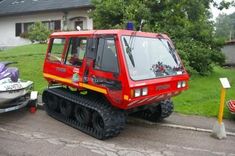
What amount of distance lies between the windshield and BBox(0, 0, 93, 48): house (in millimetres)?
17776

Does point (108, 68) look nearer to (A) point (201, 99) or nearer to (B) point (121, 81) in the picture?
(B) point (121, 81)

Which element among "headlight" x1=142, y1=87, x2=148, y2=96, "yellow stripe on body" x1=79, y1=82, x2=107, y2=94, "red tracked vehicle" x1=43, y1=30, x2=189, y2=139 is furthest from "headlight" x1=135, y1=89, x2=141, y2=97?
"yellow stripe on body" x1=79, y1=82, x2=107, y2=94

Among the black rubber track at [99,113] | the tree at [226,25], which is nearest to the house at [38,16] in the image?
the black rubber track at [99,113]

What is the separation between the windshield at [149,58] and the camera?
591 centimetres

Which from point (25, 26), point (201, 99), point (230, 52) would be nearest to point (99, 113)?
point (201, 99)

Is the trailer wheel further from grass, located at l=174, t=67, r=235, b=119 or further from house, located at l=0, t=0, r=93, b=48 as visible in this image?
house, located at l=0, t=0, r=93, b=48

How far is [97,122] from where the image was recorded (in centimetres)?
638

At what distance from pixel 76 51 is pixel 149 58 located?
1635 mm

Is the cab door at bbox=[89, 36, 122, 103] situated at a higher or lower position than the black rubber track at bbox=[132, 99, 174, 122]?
higher

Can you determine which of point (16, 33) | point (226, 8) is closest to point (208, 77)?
point (226, 8)

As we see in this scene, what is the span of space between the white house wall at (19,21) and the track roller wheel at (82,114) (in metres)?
18.4

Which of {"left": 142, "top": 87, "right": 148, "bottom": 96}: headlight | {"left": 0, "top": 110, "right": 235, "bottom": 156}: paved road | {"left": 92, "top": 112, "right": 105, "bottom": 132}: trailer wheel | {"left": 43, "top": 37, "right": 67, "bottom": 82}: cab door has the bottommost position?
{"left": 0, "top": 110, "right": 235, "bottom": 156}: paved road

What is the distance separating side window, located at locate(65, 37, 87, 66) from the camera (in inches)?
267

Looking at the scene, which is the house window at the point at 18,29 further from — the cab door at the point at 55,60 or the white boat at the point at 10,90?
the white boat at the point at 10,90
